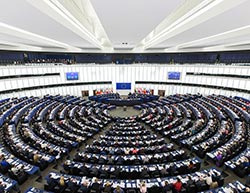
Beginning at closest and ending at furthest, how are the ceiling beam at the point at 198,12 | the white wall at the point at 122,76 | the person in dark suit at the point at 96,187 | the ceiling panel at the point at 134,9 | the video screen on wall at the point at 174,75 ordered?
the ceiling panel at the point at 134,9, the ceiling beam at the point at 198,12, the person in dark suit at the point at 96,187, the white wall at the point at 122,76, the video screen on wall at the point at 174,75

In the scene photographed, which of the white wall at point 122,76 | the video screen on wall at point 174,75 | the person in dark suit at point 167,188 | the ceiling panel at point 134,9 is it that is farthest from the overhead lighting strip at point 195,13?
the video screen on wall at point 174,75

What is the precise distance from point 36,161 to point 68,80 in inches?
1000

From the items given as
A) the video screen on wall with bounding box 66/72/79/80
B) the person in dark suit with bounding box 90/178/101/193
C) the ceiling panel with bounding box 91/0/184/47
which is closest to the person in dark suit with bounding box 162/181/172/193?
the person in dark suit with bounding box 90/178/101/193

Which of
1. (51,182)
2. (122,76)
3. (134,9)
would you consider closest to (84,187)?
(51,182)

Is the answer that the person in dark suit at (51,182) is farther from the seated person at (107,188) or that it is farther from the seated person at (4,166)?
the seated person at (4,166)

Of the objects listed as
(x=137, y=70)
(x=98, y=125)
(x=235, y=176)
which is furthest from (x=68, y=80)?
(x=235, y=176)

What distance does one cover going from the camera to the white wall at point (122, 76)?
2703 centimetres

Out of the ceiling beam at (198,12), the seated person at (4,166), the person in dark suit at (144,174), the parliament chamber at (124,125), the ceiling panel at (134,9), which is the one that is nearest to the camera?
the ceiling panel at (134,9)

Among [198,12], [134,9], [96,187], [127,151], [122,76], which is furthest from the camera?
[122,76]

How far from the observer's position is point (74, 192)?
8.27 m

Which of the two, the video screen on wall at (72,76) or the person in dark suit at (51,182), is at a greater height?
the video screen on wall at (72,76)

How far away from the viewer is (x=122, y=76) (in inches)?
1449

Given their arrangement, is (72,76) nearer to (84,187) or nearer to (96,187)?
(84,187)

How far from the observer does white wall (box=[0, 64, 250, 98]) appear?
88.7ft
